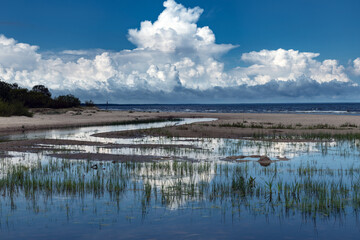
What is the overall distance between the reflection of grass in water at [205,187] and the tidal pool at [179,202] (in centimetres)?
3

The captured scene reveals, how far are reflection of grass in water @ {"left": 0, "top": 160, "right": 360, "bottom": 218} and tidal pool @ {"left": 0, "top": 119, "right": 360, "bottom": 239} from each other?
0.03 m

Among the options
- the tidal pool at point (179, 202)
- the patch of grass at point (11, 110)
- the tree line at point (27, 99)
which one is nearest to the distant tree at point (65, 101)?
the tree line at point (27, 99)

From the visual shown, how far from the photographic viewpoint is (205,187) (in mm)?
12203

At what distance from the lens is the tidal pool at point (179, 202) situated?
8398mm

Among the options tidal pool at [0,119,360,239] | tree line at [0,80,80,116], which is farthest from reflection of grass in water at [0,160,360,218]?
tree line at [0,80,80,116]

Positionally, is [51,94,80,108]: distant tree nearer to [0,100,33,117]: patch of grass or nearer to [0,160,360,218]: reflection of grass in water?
[0,100,33,117]: patch of grass

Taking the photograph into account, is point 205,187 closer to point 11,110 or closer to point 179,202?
point 179,202

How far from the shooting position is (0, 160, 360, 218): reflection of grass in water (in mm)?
10242

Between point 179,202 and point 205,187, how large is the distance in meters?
1.96

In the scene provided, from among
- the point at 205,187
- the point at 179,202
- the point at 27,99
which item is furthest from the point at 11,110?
the point at 179,202

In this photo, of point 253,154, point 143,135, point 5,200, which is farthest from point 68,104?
point 5,200

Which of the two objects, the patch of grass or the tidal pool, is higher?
the patch of grass

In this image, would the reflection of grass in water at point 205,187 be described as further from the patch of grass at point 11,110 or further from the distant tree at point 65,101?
the distant tree at point 65,101

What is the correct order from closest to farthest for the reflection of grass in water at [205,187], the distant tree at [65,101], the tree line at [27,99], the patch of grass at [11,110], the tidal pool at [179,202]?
the tidal pool at [179,202] → the reflection of grass in water at [205,187] → the patch of grass at [11,110] → the tree line at [27,99] → the distant tree at [65,101]
